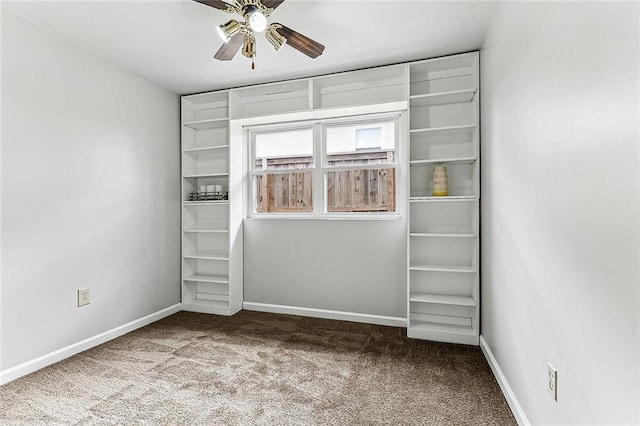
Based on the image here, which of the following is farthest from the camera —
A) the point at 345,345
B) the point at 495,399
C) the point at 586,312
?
the point at 345,345

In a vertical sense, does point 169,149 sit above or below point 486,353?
above

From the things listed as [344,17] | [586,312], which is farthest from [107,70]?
[586,312]

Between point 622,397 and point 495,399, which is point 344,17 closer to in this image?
point 622,397

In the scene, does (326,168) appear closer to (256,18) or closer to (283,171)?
(283,171)

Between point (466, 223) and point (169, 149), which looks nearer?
point (466, 223)

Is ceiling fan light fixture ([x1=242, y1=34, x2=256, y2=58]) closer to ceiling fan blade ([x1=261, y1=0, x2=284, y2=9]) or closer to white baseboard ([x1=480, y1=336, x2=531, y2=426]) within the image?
ceiling fan blade ([x1=261, y1=0, x2=284, y2=9])

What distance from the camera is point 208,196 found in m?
3.79

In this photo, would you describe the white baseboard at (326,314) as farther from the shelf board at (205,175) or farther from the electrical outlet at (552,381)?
the electrical outlet at (552,381)

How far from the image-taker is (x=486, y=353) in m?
2.57

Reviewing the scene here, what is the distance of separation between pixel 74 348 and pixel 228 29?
265 cm

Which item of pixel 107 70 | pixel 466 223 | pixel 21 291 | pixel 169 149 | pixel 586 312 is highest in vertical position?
pixel 107 70

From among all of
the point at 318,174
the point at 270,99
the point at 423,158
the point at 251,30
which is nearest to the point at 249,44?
the point at 251,30

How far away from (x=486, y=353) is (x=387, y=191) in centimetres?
165

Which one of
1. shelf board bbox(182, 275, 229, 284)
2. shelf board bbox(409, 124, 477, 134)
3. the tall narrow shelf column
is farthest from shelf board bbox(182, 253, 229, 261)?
shelf board bbox(409, 124, 477, 134)
